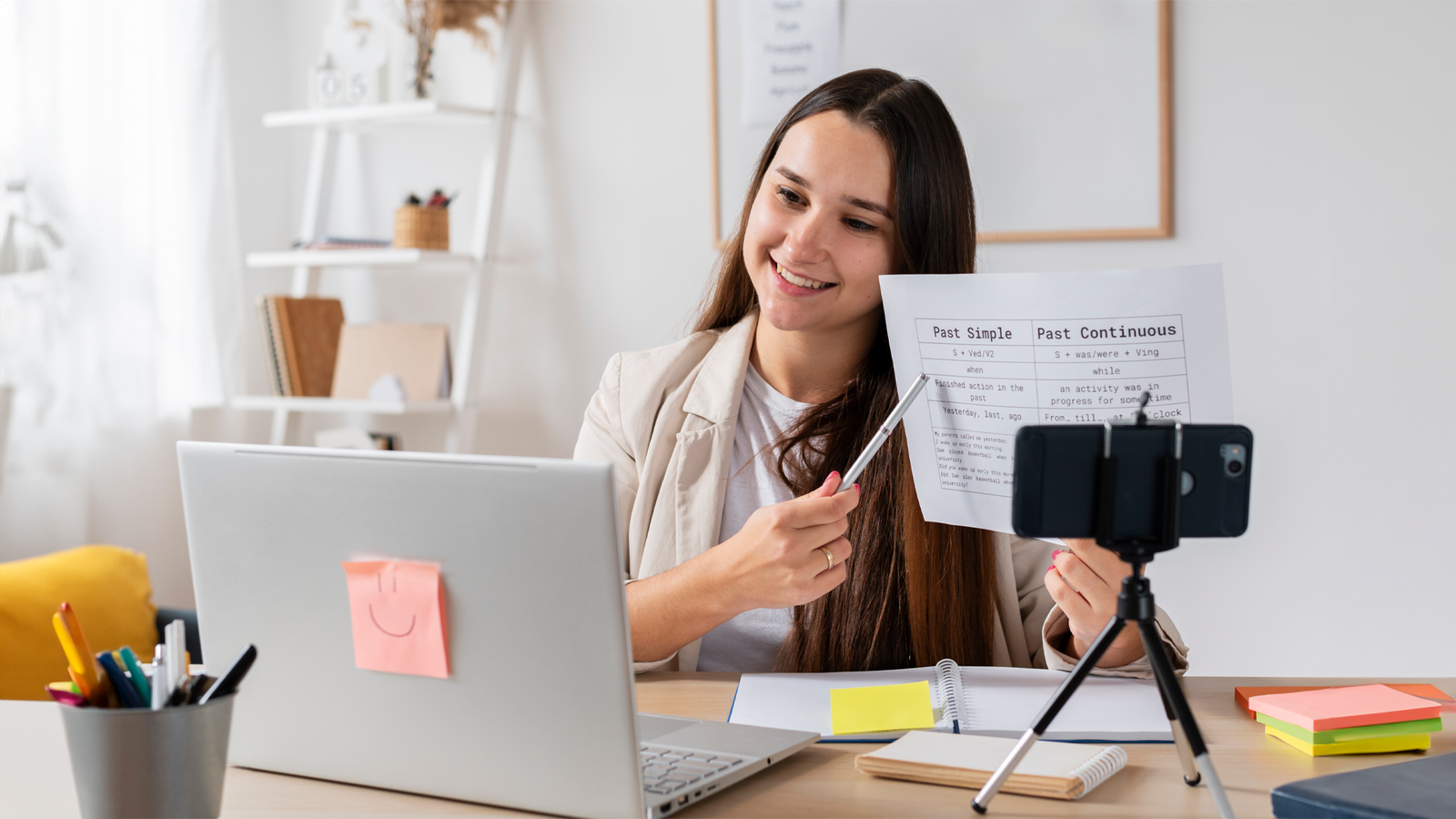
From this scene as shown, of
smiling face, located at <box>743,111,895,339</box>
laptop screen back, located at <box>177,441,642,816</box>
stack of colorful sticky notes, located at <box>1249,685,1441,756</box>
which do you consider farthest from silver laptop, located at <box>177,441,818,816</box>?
smiling face, located at <box>743,111,895,339</box>

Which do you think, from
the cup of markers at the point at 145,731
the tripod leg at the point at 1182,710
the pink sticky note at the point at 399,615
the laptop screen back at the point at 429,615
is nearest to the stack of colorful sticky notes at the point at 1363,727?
the tripod leg at the point at 1182,710

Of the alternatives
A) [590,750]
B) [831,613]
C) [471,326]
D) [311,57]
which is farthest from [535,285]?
[590,750]

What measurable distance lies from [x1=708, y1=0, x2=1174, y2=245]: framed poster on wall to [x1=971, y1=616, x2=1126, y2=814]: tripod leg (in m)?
1.54

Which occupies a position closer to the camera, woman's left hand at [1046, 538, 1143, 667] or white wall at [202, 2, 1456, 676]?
woman's left hand at [1046, 538, 1143, 667]

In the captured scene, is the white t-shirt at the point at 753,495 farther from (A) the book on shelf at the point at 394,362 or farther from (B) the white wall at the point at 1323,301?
(A) the book on shelf at the point at 394,362

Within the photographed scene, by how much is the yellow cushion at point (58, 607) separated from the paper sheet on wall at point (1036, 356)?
1.41 metres

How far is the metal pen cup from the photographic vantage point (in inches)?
28.2

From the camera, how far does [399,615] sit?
2.57ft

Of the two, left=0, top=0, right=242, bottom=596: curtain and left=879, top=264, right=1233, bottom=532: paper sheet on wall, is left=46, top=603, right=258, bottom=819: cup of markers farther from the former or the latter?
left=0, top=0, right=242, bottom=596: curtain

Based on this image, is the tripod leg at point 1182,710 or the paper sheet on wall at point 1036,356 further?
the paper sheet on wall at point 1036,356

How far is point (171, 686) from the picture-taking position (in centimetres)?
75

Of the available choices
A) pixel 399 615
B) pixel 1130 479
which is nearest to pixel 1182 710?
pixel 1130 479

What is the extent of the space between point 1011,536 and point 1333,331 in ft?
3.45

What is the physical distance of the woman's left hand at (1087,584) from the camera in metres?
1.10
